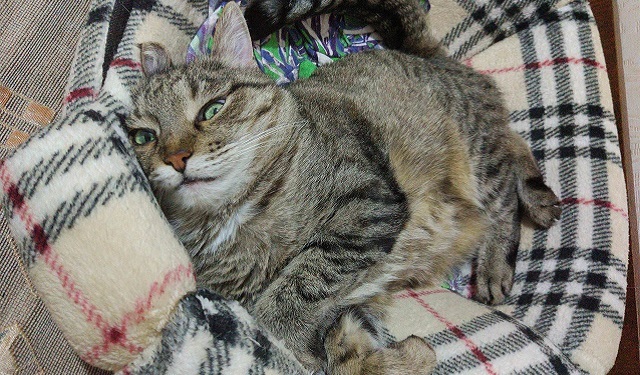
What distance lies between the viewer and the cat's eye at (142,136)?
1150 mm

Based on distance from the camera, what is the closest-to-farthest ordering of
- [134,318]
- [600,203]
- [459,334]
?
Result: [134,318]
[459,334]
[600,203]

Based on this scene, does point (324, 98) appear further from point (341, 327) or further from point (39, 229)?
point (39, 229)

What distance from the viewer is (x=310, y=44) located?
169 cm

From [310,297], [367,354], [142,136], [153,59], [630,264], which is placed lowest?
[630,264]

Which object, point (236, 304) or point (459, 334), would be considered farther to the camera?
point (459, 334)

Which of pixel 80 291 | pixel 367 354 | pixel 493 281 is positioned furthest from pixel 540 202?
pixel 80 291

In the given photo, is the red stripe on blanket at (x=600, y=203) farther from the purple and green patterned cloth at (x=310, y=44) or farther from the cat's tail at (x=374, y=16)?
the purple and green patterned cloth at (x=310, y=44)

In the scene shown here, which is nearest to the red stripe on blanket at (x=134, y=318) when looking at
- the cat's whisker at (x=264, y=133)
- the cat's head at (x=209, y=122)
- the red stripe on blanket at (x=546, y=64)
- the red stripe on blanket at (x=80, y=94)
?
the cat's head at (x=209, y=122)

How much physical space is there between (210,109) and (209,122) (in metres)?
0.06

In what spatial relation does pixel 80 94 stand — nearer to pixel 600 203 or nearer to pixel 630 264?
pixel 600 203

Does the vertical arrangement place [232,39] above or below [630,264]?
above

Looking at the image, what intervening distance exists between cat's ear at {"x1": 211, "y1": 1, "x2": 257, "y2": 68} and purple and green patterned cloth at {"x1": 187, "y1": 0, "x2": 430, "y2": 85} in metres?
0.29

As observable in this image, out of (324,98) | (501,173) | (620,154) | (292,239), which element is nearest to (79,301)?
(292,239)

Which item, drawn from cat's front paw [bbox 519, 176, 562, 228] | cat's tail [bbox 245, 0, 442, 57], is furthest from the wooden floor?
cat's tail [bbox 245, 0, 442, 57]
